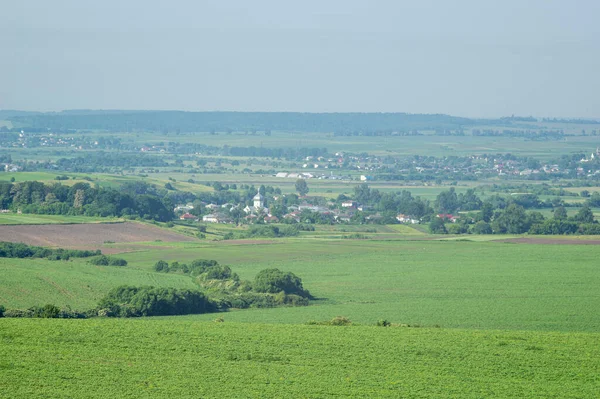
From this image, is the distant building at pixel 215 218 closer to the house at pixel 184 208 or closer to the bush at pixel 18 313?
the house at pixel 184 208

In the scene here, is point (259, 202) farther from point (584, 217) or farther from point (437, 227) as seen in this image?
point (584, 217)

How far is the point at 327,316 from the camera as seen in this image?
3894 centimetres

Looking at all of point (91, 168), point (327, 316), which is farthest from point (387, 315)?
point (91, 168)

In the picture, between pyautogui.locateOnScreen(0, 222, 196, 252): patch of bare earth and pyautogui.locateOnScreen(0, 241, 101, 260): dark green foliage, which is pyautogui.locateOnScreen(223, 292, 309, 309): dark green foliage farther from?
pyautogui.locateOnScreen(0, 222, 196, 252): patch of bare earth

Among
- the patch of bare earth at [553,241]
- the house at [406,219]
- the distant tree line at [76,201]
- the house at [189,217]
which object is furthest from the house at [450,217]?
→ the distant tree line at [76,201]

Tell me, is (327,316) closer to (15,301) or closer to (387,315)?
(387,315)

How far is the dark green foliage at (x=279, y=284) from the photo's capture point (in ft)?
151

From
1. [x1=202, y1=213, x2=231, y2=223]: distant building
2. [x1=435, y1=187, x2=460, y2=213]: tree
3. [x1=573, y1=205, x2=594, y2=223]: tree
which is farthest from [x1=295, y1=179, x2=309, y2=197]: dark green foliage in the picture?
[x1=573, y1=205, x2=594, y2=223]: tree

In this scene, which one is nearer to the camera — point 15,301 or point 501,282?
point 15,301

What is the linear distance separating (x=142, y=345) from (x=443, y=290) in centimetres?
2345

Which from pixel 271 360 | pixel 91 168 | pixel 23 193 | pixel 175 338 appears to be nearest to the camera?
pixel 271 360

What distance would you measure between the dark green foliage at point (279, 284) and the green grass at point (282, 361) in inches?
557

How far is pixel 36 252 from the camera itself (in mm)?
58031

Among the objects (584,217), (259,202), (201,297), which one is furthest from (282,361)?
(259,202)
